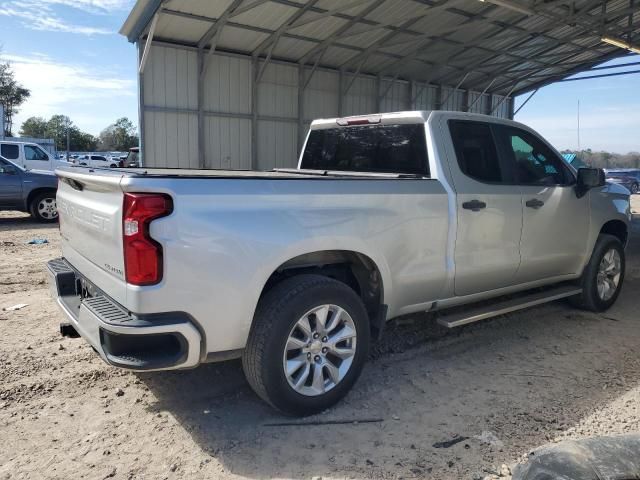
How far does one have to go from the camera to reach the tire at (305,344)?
10.2 ft

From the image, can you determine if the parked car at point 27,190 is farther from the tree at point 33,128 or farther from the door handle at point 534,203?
the tree at point 33,128

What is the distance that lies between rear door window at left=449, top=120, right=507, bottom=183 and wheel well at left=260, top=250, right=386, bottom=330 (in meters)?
1.19

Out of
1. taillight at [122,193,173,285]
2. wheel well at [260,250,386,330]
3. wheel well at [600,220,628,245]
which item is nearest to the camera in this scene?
taillight at [122,193,173,285]

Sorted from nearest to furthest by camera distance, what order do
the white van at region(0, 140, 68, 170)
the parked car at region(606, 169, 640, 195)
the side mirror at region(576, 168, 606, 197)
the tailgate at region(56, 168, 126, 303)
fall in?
1. the tailgate at region(56, 168, 126, 303)
2. the side mirror at region(576, 168, 606, 197)
3. the white van at region(0, 140, 68, 170)
4. the parked car at region(606, 169, 640, 195)

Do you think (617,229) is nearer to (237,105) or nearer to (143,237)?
(143,237)

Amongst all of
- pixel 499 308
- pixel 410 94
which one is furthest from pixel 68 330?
pixel 410 94

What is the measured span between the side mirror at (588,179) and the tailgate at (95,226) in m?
4.22

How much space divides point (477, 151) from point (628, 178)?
28.6 meters

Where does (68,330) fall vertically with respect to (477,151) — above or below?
below

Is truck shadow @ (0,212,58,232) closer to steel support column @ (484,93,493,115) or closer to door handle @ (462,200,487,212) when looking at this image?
door handle @ (462,200,487,212)

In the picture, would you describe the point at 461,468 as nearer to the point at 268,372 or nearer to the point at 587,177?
the point at 268,372

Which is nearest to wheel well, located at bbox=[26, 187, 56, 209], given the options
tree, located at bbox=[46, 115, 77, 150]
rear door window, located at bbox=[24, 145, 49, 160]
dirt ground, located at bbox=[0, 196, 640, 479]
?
rear door window, located at bbox=[24, 145, 49, 160]

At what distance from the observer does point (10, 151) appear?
16.8m

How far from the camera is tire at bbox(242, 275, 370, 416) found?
3.10m
